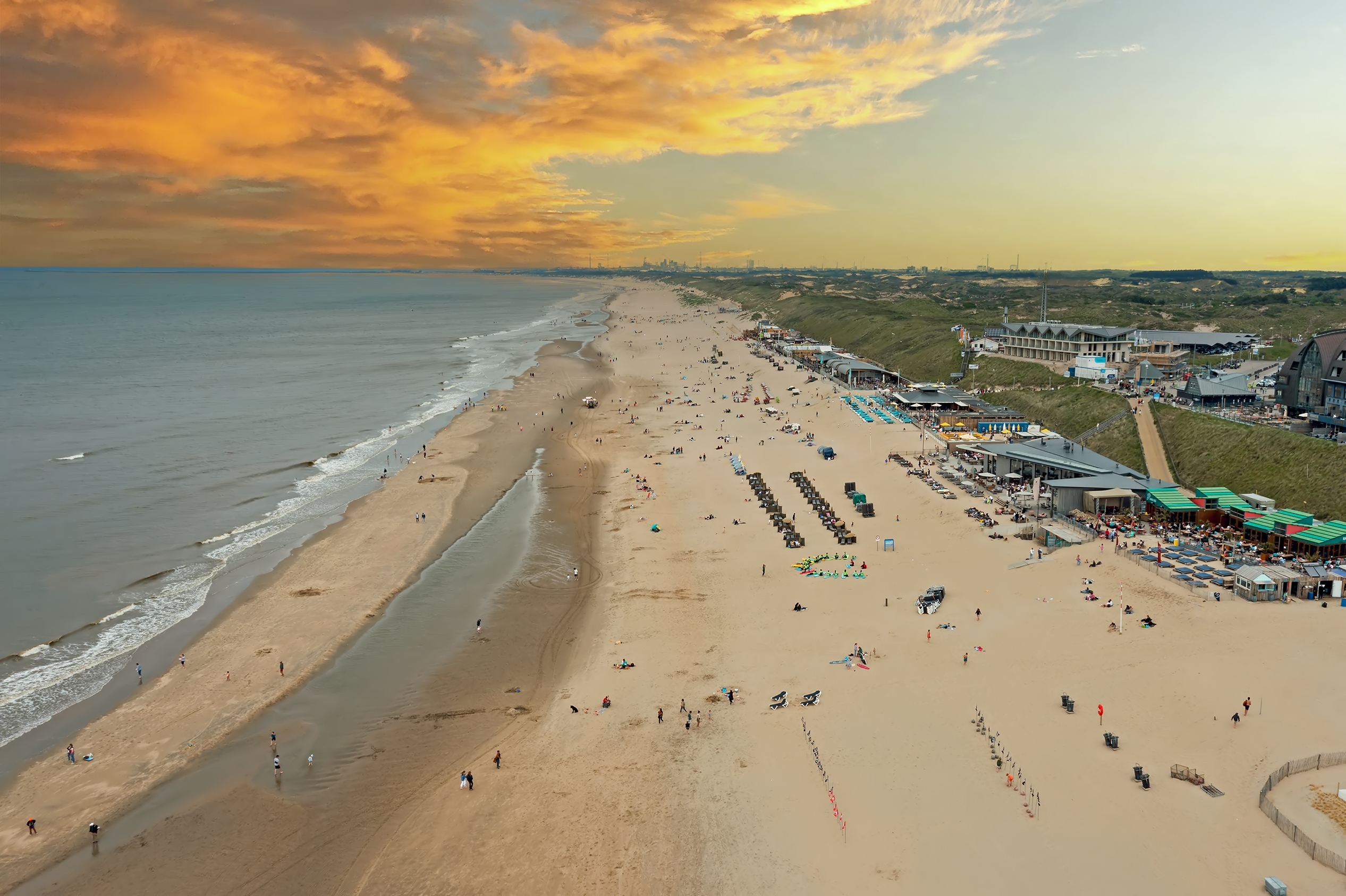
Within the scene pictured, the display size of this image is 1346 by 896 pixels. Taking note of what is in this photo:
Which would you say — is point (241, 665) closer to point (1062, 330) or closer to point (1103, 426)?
point (1103, 426)

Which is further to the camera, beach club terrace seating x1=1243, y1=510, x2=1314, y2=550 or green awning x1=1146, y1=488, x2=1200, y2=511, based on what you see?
green awning x1=1146, y1=488, x2=1200, y2=511

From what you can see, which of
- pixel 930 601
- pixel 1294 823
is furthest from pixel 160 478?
pixel 1294 823

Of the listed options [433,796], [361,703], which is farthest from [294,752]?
[433,796]

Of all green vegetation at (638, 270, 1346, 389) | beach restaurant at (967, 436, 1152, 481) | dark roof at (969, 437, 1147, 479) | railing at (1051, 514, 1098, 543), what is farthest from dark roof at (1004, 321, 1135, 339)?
railing at (1051, 514, 1098, 543)

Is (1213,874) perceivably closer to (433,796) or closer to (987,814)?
(987,814)

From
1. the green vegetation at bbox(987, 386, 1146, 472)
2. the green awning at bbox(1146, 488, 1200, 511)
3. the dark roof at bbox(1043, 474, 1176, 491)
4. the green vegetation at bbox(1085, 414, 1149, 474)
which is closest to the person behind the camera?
the green awning at bbox(1146, 488, 1200, 511)

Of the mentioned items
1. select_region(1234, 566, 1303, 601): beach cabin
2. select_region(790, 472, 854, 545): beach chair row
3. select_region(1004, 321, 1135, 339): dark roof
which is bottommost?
select_region(790, 472, 854, 545): beach chair row

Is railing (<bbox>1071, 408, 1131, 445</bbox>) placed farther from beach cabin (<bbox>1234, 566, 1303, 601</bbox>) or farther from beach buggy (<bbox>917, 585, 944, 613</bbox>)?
beach buggy (<bbox>917, 585, 944, 613</bbox>)
